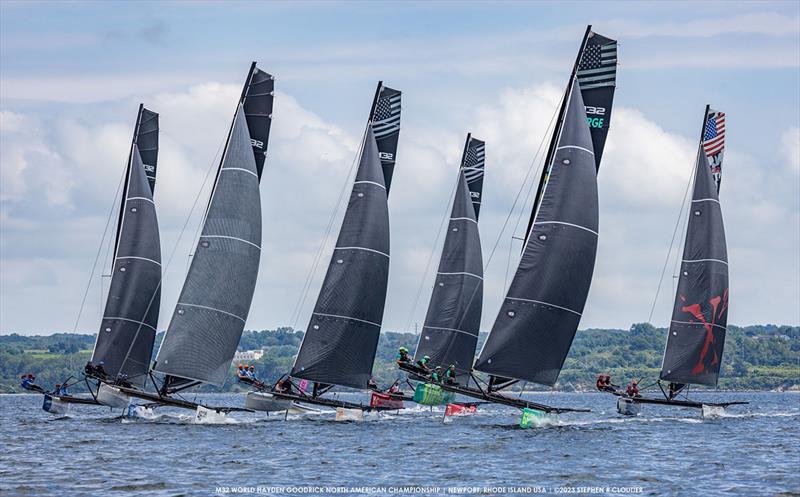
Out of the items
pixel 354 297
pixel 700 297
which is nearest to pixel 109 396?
pixel 354 297

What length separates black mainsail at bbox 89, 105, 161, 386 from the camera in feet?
195

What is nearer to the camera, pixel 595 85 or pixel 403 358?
pixel 595 85

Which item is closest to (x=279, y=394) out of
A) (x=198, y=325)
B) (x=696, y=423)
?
(x=198, y=325)

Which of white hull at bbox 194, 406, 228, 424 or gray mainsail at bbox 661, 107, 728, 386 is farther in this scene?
gray mainsail at bbox 661, 107, 728, 386

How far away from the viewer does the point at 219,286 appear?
5519 centimetres

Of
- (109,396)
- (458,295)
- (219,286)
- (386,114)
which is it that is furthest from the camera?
(458,295)

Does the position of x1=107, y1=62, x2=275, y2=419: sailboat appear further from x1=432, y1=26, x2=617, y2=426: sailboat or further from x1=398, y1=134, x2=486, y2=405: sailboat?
x1=398, y1=134, x2=486, y2=405: sailboat

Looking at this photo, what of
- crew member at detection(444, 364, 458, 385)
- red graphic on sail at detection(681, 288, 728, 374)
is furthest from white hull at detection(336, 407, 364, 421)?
red graphic on sail at detection(681, 288, 728, 374)

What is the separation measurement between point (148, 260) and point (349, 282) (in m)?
9.77

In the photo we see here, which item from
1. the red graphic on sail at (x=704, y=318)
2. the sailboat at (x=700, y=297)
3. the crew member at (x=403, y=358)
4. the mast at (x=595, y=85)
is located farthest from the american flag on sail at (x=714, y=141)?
the crew member at (x=403, y=358)

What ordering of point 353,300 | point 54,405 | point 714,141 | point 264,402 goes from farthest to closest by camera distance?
point 714,141
point 54,405
point 353,300
point 264,402

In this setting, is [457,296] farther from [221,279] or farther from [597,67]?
[597,67]

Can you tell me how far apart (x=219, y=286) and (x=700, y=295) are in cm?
2604

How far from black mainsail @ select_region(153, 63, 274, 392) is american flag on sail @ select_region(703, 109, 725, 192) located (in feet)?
83.9
